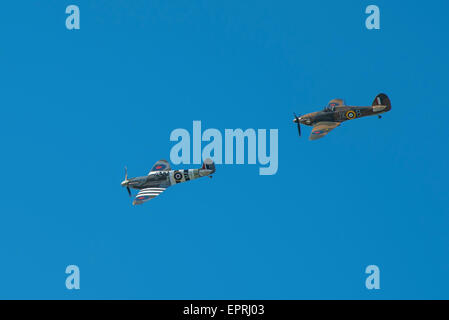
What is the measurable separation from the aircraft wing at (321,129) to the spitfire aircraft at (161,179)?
7.59 meters

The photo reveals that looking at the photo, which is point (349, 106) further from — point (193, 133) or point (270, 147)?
point (193, 133)

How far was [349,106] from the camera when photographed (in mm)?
63250

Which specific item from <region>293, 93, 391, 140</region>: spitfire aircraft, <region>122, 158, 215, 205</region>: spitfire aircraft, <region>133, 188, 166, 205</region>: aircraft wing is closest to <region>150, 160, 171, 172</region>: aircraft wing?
<region>122, 158, 215, 205</region>: spitfire aircraft

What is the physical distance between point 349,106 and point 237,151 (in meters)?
9.80

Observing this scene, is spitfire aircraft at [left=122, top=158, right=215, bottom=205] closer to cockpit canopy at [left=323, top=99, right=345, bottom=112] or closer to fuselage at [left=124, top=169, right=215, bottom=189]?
fuselage at [left=124, top=169, right=215, bottom=189]

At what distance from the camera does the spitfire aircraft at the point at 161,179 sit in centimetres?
6147

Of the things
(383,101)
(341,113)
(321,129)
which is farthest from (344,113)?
(383,101)

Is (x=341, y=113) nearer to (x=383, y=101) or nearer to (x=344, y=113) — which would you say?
(x=344, y=113)

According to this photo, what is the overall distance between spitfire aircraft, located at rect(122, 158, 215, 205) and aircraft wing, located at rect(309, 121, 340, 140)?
7592 mm

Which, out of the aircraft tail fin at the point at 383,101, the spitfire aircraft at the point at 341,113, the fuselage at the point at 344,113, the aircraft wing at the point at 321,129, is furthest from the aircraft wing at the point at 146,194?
the aircraft tail fin at the point at 383,101

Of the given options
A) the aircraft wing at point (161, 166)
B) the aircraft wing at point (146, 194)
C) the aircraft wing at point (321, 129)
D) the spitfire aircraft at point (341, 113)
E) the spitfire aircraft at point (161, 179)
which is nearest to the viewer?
the aircraft wing at point (146, 194)

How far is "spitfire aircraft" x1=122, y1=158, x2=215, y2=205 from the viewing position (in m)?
61.5

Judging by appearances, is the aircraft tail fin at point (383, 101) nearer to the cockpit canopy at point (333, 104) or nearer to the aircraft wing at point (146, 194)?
the cockpit canopy at point (333, 104)
